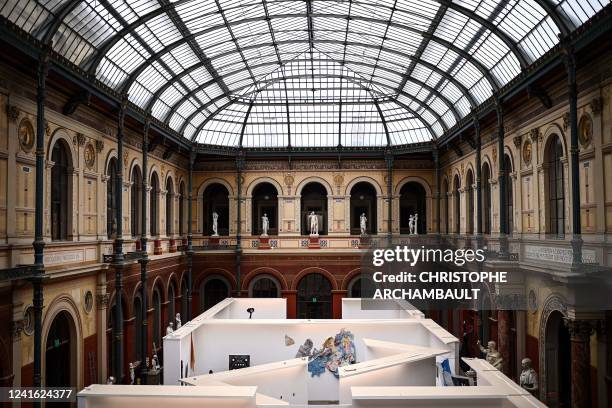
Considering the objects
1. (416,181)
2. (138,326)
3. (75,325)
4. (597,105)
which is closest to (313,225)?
(416,181)

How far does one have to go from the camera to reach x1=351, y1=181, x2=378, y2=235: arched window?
42781 mm

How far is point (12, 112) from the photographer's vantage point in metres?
17.7

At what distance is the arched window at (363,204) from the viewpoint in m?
42.8

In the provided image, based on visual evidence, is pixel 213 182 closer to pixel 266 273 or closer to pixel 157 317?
pixel 266 273

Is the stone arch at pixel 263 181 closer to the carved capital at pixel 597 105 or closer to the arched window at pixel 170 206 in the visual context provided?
the arched window at pixel 170 206

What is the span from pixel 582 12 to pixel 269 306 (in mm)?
21004

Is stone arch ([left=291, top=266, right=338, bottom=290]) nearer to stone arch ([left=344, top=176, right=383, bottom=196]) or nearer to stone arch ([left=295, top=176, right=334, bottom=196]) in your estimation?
stone arch ([left=295, top=176, right=334, bottom=196])

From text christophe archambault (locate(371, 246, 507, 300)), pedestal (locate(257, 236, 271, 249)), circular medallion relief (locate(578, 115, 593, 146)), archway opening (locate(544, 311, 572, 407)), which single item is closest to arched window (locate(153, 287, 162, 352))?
pedestal (locate(257, 236, 271, 249))

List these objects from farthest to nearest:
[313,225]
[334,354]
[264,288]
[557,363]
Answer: [313,225] → [264,288] → [334,354] → [557,363]

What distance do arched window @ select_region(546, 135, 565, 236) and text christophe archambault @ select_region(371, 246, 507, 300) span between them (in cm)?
273

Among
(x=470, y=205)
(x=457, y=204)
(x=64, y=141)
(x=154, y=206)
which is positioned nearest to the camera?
(x=64, y=141)

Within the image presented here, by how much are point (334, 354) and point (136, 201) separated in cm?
1362

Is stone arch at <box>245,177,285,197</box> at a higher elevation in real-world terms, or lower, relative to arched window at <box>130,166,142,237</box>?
higher

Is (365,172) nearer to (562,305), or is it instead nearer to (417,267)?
(417,267)
